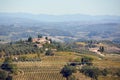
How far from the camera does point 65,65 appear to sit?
36.6 meters

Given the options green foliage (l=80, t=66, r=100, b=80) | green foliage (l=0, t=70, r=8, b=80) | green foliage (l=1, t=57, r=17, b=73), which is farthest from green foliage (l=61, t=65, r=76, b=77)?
green foliage (l=0, t=70, r=8, b=80)

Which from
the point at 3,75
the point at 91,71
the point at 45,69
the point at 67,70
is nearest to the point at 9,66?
the point at 3,75

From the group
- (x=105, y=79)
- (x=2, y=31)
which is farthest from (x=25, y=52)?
(x=2, y=31)

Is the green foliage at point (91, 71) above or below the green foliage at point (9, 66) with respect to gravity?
below

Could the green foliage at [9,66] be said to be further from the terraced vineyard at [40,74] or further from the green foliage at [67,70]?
the green foliage at [67,70]

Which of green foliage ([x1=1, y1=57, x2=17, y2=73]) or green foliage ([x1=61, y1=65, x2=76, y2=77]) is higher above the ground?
green foliage ([x1=1, y1=57, x2=17, y2=73])

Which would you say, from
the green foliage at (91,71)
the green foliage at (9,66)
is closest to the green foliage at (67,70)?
the green foliage at (91,71)

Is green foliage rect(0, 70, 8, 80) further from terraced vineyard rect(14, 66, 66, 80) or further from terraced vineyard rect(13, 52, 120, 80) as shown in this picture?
terraced vineyard rect(14, 66, 66, 80)

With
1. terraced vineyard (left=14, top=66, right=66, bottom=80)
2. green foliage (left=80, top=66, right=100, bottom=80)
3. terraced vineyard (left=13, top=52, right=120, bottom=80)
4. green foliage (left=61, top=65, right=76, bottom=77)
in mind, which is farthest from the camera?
green foliage (left=61, top=65, right=76, bottom=77)

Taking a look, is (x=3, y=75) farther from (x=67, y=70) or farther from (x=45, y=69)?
(x=67, y=70)

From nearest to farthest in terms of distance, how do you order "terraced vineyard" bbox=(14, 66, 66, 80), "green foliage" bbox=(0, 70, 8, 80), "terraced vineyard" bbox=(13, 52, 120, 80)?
"green foliage" bbox=(0, 70, 8, 80) < "terraced vineyard" bbox=(14, 66, 66, 80) < "terraced vineyard" bbox=(13, 52, 120, 80)

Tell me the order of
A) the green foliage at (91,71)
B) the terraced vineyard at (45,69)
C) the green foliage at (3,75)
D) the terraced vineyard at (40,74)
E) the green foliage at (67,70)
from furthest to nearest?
the green foliage at (67,70) → the green foliage at (91,71) → the terraced vineyard at (45,69) → the terraced vineyard at (40,74) → the green foliage at (3,75)

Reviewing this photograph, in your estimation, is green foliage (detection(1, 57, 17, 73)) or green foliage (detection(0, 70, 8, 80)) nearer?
green foliage (detection(0, 70, 8, 80))

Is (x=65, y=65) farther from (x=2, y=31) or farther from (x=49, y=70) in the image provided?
(x=2, y=31)
